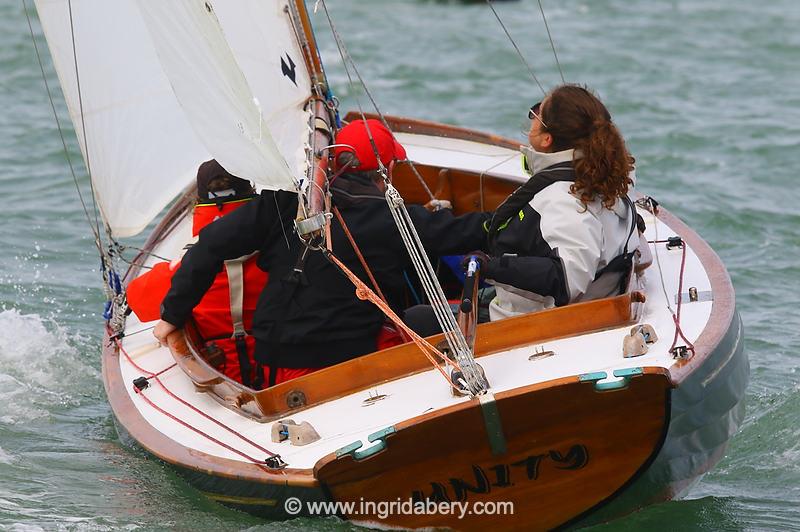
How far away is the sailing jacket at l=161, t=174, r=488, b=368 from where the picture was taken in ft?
13.1

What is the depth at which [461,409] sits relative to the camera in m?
3.37

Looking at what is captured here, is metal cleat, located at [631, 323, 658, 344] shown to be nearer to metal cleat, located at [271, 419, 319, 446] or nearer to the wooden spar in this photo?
metal cleat, located at [271, 419, 319, 446]

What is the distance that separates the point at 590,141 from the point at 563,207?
0.22m

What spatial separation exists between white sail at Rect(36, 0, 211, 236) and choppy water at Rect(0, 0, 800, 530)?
0.86 m

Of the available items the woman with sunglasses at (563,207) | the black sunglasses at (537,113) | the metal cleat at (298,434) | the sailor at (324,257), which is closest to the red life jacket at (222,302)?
the sailor at (324,257)

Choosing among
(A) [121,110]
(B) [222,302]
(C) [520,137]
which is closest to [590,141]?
(B) [222,302]

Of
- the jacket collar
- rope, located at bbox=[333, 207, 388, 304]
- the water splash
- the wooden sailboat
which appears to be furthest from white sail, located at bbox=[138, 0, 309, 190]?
the water splash

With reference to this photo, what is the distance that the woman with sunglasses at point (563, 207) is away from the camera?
12.5 ft

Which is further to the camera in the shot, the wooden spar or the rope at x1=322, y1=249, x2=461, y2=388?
the wooden spar

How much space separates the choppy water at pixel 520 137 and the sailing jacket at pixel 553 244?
29cm

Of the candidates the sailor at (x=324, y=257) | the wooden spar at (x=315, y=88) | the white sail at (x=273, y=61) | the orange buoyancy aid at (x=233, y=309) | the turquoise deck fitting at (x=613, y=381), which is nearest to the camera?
the turquoise deck fitting at (x=613, y=381)

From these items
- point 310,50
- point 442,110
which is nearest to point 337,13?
point 442,110

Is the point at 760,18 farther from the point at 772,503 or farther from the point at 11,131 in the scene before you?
the point at 772,503

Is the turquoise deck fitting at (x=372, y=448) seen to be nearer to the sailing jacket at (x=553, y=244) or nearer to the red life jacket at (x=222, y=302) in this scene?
the sailing jacket at (x=553, y=244)
